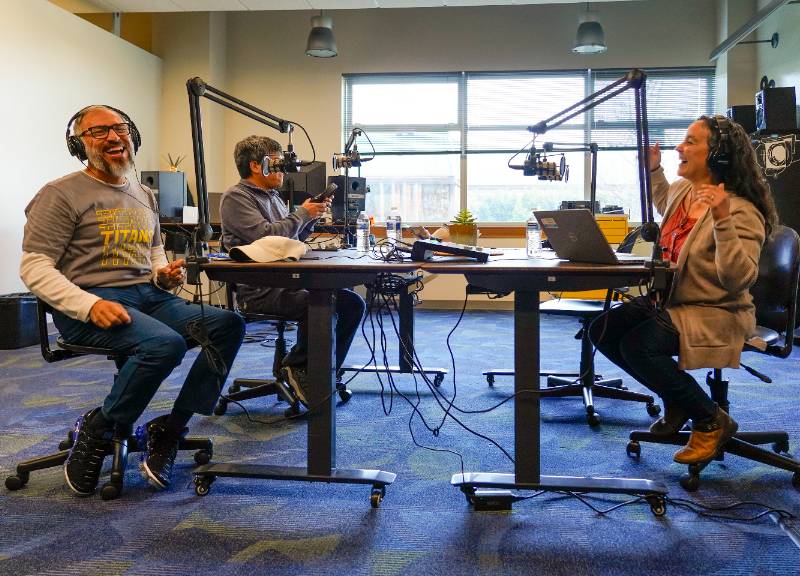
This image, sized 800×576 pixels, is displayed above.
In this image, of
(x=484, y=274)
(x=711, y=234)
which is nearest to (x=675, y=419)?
(x=711, y=234)

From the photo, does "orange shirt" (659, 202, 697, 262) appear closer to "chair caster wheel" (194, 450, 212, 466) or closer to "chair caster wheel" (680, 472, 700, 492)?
"chair caster wheel" (680, 472, 700, 492)

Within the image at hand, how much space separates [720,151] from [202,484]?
1.81 m

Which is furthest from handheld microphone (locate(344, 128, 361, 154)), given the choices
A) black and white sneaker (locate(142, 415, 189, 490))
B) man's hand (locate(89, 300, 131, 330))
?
black and white sneaker (locate(142, 415, 189, 490))

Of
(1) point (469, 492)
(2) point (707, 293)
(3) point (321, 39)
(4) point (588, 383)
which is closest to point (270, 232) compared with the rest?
(1) point (469, 492)

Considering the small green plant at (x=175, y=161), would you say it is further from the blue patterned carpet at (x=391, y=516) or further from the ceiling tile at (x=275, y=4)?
the blue patterned carpet at (x=391, y=516)

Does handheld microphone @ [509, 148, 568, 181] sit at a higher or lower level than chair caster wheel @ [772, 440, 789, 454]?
higher

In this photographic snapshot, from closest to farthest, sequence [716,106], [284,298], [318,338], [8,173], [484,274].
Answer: [484,274], [318,338], [284,298], [8,173], [716,106]

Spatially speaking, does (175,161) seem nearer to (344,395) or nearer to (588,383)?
(344,395)

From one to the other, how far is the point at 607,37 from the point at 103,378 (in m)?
5.48

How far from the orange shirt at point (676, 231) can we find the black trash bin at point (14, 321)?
3.96m

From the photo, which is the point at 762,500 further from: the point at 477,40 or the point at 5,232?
the point at 477,40

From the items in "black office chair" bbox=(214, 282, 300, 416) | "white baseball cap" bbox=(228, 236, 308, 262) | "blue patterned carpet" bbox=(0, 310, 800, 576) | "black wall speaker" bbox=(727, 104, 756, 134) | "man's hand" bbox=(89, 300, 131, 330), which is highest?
"black wall speaker" bbox=(727, 104, 756, 134)

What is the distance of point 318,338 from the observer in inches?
71.5

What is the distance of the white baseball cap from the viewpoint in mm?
1797
